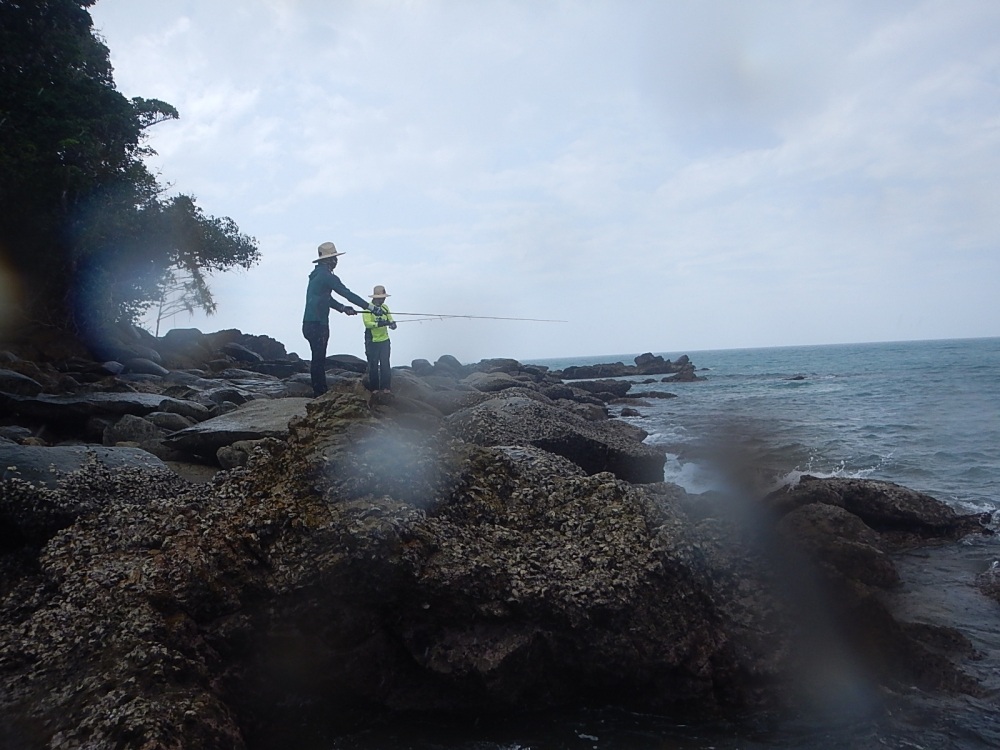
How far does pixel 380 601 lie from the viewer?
3885 millimetres

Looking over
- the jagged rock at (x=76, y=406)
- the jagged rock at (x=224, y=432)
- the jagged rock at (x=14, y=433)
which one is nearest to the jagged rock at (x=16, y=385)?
the jagged rock at (x=76, y=406)

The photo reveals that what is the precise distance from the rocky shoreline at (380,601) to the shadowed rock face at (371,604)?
0.01 metres

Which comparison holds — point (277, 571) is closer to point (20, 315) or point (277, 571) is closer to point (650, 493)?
point (650, 493)

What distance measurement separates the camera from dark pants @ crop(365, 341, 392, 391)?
870 cm

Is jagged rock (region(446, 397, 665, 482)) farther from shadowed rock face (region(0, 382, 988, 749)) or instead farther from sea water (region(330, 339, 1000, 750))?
shadowed rock face (region(0, 382, 988, 749))

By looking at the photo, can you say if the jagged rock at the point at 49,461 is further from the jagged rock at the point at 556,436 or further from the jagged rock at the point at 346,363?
the jagged rock at the point at 346,363

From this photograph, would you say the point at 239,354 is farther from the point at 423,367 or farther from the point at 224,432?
the point at 224,432

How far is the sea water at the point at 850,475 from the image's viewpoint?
377cm

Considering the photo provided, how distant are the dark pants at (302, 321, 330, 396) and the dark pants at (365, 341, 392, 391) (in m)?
0.58

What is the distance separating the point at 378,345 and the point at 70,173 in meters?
15.2

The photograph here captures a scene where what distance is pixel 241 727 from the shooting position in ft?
11.6

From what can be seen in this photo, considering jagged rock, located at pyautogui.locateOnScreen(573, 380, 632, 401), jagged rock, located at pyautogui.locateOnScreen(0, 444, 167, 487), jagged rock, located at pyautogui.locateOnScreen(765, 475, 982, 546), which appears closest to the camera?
jagged rock, located at pyautogui.locateOnScreen(0, 444, 167, 487)

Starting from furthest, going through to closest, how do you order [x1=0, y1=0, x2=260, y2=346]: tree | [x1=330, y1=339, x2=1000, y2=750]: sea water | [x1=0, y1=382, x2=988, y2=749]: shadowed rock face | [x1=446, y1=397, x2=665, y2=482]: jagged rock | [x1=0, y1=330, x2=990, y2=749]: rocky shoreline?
[x1=0, y1=0, x2=260, y2=346]: tree < [x1=446, y1=397, x2=665, y2=482]: jagged rock < [x1=330, y1=339, x2=1000, y2=750]: sea water < [x1=0, y1=382, x2=988, y2=749]: shadowed rock face < [x1=0, y1=330, x2=990, y2=749]: rocky shoreline

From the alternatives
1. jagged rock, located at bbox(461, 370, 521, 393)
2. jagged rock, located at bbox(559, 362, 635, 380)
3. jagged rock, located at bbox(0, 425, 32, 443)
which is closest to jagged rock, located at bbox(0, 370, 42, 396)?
jagged rock, located at bbox(0, 425, 32, 443)
